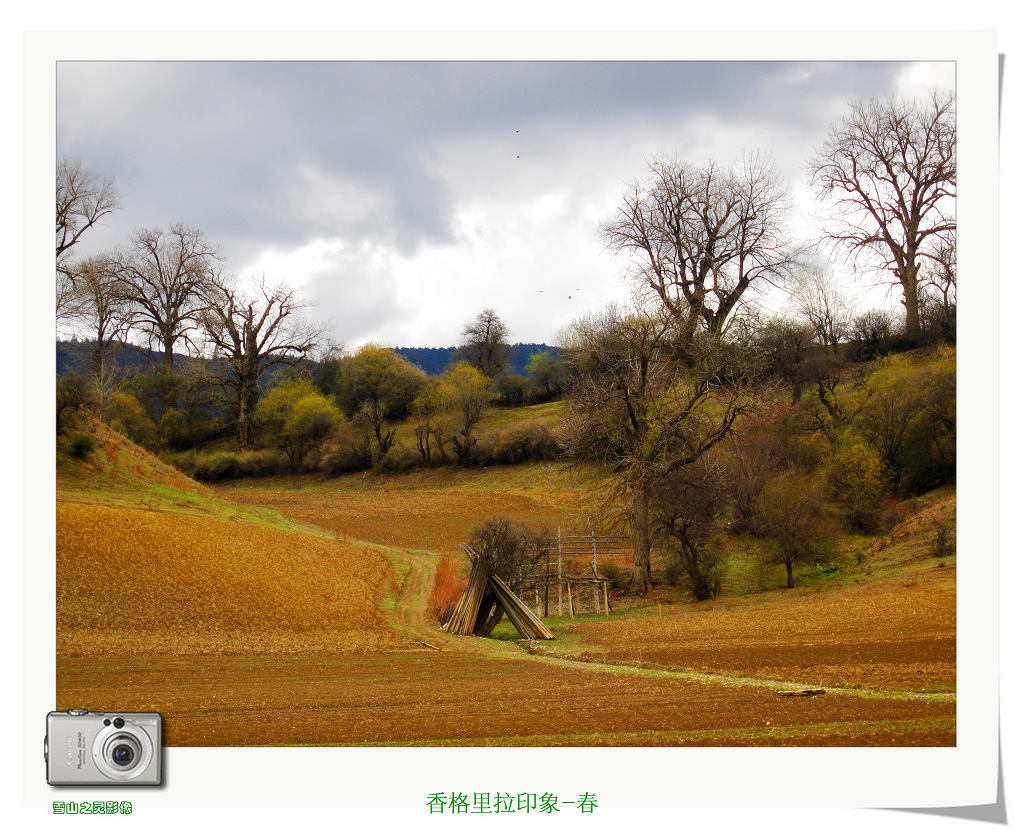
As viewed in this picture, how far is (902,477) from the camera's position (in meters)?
9.77

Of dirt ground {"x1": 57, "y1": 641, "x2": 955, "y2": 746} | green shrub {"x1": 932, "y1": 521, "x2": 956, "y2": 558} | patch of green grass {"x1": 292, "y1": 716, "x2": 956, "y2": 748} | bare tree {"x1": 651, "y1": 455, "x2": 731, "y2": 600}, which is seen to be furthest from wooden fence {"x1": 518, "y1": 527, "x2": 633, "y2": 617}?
patch of green grass {"x1": 292, "y1": 716, "x2": 956, "y2": 748}

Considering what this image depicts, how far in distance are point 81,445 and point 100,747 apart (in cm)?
590

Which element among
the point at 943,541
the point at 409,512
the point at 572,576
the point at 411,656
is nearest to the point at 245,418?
the point at 409,512

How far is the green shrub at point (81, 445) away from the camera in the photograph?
342 inches

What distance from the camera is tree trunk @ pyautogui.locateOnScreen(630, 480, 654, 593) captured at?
13.5 meters

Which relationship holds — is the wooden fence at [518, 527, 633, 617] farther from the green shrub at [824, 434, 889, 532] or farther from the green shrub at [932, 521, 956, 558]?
the green shrub at [932, 521, 956, 558]

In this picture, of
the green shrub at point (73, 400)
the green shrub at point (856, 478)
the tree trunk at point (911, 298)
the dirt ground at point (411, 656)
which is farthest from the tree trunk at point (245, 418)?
the green shrub at point (856, 478)

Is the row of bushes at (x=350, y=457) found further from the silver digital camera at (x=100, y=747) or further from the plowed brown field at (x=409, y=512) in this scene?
the silver digital camera at (x=100, y=747)

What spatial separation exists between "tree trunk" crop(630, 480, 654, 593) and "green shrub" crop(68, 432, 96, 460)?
886cm

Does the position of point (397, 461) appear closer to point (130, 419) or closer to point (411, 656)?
point (130, 419)

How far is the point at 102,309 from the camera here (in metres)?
7.33
